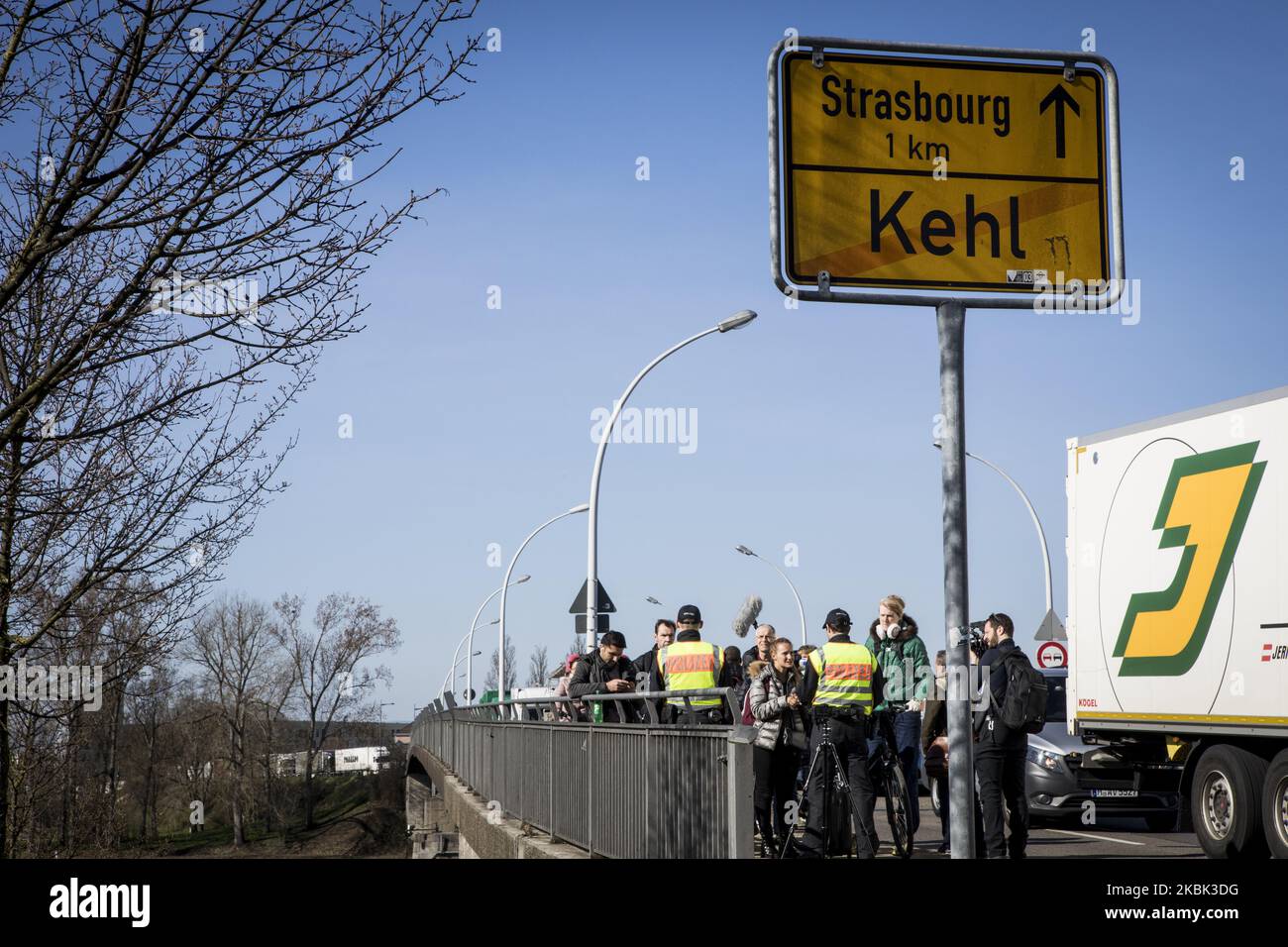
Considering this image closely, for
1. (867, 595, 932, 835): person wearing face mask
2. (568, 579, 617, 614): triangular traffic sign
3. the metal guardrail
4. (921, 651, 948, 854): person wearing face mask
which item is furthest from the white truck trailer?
(568, 579, 617, 614): triangular traffic sign

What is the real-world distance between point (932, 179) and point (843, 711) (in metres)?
7.30

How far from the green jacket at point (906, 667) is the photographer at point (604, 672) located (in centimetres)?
258

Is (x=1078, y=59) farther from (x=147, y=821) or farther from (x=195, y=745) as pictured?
(x=195, y=745)

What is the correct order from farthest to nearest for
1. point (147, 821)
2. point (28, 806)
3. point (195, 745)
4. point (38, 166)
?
point (195, 745) < point (147, 821) < point (28, 806) < point (38, 166)

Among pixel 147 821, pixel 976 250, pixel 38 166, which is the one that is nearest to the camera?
pixel 976 250

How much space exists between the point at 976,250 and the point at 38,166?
4.89 metres

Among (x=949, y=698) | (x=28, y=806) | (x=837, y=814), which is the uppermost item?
(x=949, y=698)

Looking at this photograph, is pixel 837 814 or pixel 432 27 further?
pixel 837 814

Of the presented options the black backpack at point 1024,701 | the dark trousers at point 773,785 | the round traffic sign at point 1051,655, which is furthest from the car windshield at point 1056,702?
the black backpack at point 1024,701

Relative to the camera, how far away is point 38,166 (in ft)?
24.1

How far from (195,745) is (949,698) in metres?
83.9
